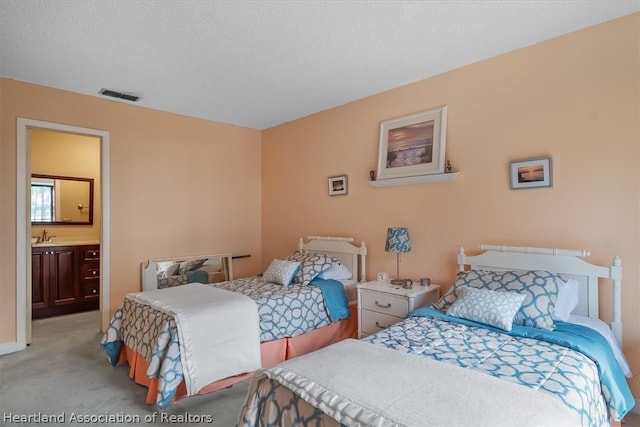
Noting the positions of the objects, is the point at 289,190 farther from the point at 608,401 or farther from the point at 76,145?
the point at 608,401

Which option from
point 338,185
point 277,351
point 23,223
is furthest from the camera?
point 338,185

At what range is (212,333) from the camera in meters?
2.45

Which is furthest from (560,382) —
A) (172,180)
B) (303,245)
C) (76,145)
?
(76,145)

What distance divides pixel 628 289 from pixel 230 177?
422 cm

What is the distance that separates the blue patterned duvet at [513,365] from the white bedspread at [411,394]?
6cm

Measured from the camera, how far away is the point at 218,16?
221 centimetres

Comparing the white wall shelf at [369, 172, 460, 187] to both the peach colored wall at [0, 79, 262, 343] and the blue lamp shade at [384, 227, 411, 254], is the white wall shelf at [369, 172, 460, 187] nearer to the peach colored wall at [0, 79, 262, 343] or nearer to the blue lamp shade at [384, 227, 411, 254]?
the blue lamp shade at [384, 227, 411, 254]

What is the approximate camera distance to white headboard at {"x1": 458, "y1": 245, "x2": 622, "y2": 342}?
2.21 meters

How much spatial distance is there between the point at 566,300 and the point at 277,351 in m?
2.12

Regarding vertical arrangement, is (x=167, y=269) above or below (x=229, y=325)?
above

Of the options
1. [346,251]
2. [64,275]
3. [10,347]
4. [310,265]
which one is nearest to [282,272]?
[310,265]

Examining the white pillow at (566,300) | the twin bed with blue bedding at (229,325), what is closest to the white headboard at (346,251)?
the twin bed with blue bedding at (229,325)

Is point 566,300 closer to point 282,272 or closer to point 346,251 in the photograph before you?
point 346,251

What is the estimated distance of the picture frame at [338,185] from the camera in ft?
12.8
